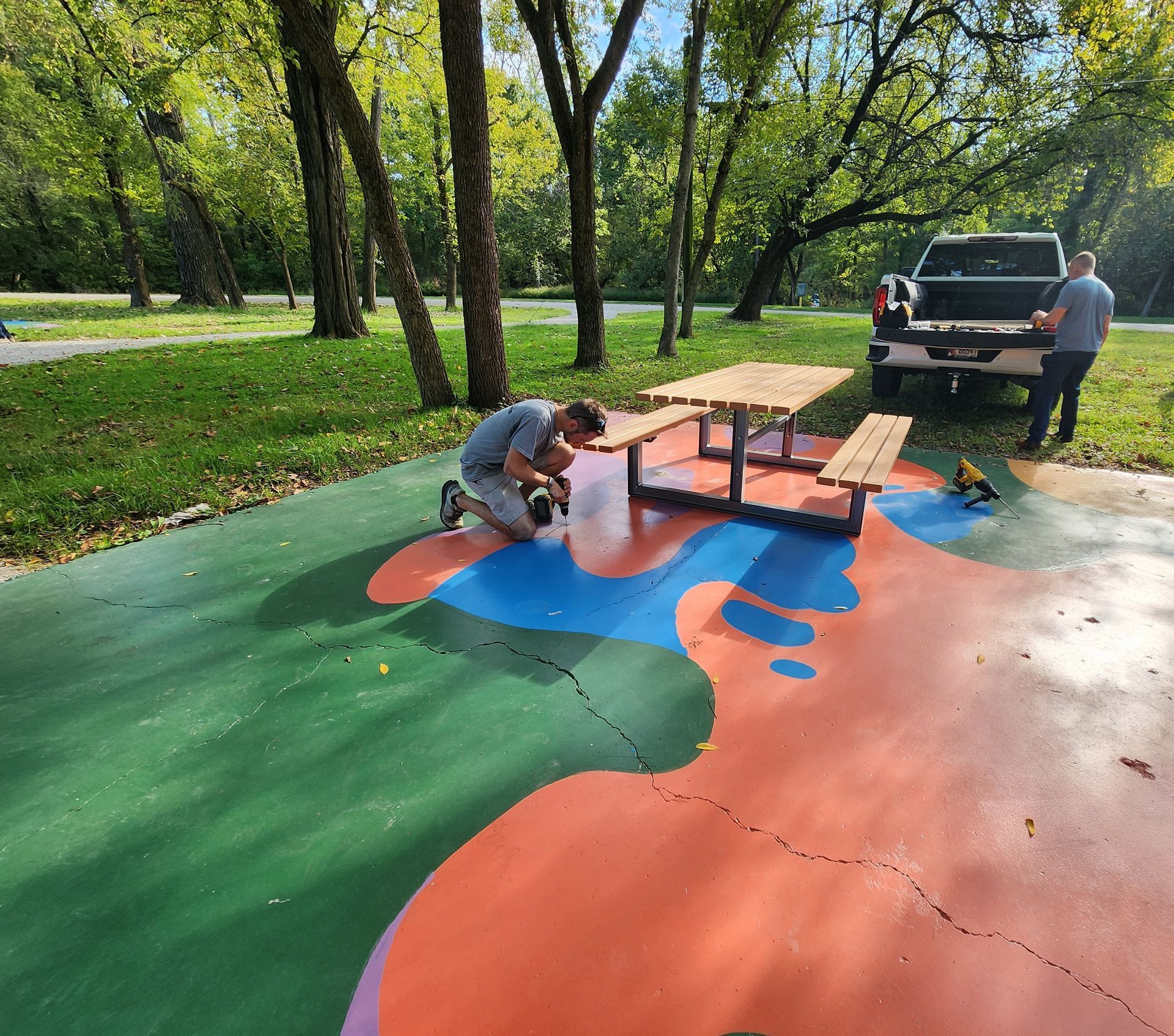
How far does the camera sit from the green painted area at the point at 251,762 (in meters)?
1.65

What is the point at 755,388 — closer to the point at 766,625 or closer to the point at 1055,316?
the point at 766,625

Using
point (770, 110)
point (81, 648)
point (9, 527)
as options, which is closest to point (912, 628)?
point (81, 648)

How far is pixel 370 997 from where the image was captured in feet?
5.16

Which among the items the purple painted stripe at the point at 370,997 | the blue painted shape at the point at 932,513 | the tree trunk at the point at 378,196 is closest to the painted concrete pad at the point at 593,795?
the purple painted stripe at the point at 370,997

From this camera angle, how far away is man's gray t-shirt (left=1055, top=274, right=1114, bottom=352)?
18.3ft

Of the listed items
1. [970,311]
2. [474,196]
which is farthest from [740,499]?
[970,311]

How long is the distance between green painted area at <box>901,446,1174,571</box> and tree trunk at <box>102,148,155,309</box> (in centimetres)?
2414

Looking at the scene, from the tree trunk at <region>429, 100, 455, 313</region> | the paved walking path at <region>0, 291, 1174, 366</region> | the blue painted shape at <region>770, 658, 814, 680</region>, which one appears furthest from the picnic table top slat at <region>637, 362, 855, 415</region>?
the tree trunk at <region>429, 100, 455, 313</region>

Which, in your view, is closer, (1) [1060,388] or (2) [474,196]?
(1) [1060,388]

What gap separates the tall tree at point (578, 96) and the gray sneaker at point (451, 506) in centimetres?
608

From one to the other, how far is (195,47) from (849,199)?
1692cm

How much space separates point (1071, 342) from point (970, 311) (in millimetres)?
2977

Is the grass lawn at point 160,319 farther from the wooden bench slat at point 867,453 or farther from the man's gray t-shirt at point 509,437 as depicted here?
the wooden bench slat at point 867,453

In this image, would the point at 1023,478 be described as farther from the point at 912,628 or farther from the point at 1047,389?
the point at 912,628
